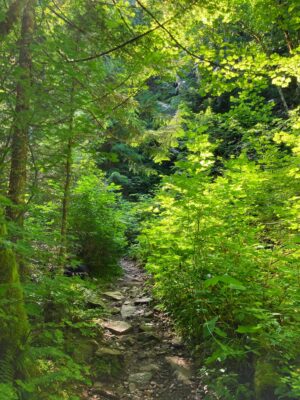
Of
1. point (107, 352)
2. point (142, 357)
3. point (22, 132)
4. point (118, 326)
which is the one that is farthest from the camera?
point (118, 326)

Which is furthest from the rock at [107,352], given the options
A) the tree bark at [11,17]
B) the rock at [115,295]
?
the tree bark at [11,17]

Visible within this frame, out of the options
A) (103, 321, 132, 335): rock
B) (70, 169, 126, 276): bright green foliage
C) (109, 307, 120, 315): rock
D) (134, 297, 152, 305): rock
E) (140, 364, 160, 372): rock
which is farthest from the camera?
(70, 169, 126, 276): bright green foliage

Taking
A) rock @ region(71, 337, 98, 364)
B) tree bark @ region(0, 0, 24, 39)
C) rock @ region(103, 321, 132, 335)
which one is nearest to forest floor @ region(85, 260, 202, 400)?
rock @ region(103, 321, 132, 335)

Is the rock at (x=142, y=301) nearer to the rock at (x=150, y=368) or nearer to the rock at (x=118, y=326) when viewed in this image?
the rock at (x=118, y=326)

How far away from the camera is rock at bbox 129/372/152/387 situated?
13.0 feet

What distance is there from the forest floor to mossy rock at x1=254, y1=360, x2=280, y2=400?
2.40 feet

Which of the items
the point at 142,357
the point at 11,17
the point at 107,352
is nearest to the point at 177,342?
the point at 142,357

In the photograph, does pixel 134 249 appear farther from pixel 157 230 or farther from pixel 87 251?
pixel 157 230

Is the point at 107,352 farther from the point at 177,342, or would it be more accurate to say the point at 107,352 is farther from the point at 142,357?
the point at 177,342

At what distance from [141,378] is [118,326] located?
4.39 feet

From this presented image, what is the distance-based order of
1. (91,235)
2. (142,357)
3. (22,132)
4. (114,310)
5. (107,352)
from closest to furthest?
1. (22,132)
2. (107,352)
3. (142,357)
4. (114,310)
5. (91,235)

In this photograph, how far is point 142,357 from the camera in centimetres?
455

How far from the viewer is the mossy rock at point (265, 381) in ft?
10.00

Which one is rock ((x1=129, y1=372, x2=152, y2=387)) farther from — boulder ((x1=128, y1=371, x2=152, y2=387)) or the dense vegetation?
the dense vegetation
